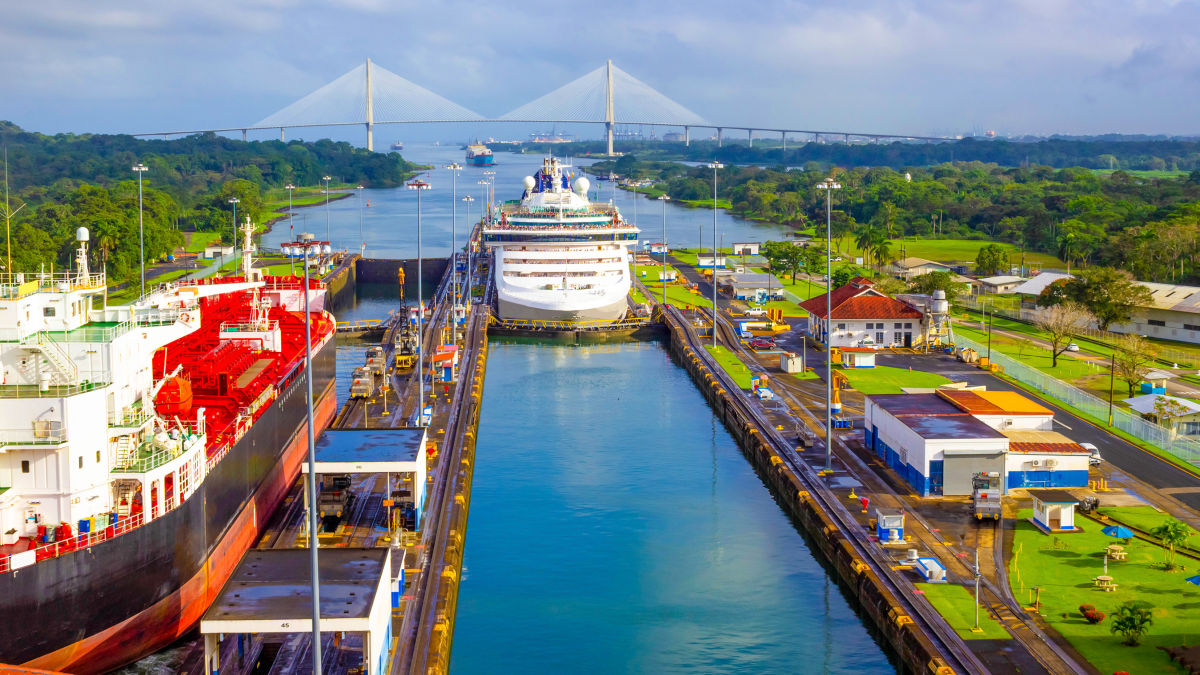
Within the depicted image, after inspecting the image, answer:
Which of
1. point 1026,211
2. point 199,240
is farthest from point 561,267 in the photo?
point 1026,211

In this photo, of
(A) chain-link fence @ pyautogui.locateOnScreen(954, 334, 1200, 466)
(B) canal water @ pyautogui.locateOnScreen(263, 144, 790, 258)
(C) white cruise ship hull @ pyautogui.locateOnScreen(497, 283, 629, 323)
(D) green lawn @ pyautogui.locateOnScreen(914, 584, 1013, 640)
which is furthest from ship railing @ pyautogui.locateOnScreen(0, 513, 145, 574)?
(B) canal water @ pyautogui.locateOnScreen(263, 144, 790, 258)

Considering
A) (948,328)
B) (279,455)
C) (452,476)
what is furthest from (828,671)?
(948,328)

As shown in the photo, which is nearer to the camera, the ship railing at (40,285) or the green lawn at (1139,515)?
the ship railing at (40,285)

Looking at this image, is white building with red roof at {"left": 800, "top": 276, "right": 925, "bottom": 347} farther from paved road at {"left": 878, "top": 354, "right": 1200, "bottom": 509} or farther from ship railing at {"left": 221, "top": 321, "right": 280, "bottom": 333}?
ship railing at {"left": 221, "top": 321, "right": 280, "bottom": 333}

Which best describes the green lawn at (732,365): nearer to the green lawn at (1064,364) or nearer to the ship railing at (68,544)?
the green lawn at (1064,364)

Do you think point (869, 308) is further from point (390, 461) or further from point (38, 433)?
point (38, 433)

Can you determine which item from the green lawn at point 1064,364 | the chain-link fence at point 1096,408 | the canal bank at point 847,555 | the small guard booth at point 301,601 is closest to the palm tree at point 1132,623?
the canal bank at point 847,555

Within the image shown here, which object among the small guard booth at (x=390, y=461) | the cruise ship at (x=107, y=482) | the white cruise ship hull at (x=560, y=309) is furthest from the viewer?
the white cruise ship hull at (x=560, y=309)
